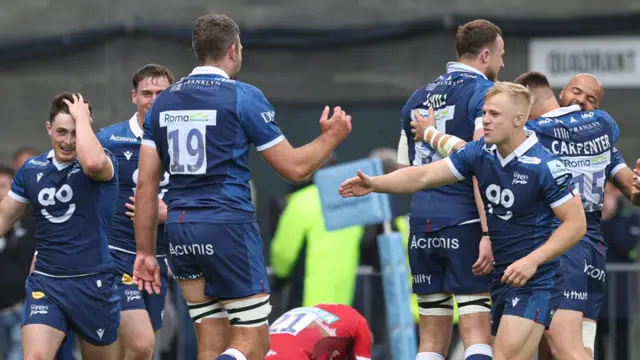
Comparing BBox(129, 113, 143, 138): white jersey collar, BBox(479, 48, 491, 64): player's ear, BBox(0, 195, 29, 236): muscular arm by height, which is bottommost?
BBox(0, 195, 29, 236): muscular arm

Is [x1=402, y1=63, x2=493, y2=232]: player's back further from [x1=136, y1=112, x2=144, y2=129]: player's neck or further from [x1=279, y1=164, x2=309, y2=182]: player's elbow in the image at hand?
[x1=136, y1=112, x2=144, y2=129]: player's neck

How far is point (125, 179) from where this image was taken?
30.1 feet

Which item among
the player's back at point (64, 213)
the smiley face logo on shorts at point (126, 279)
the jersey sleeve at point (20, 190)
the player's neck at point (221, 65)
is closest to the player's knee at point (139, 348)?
the smiley face logo on shorts at point (126, 279)

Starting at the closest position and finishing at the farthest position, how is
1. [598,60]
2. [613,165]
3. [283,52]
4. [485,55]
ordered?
[485,55], [613,165], [598,60], [283,52]

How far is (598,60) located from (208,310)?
341 inches

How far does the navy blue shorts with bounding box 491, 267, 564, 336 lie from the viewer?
7402mm

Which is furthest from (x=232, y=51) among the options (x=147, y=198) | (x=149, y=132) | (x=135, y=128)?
(x=135, y=128)

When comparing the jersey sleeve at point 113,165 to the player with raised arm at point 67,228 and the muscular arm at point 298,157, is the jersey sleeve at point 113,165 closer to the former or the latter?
the player with raised arm at point 67,228

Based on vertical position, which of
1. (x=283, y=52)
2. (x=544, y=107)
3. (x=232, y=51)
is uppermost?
(x=283, y=52)

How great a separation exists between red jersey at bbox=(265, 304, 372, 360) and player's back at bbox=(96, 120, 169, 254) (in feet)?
3.67

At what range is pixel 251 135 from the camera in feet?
24.2

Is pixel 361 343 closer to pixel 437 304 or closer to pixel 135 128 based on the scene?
pixel 437 304

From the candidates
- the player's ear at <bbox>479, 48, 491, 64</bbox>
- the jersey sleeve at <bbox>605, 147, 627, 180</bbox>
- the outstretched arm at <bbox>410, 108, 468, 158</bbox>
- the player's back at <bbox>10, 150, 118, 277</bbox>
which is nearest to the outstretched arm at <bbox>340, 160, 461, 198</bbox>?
the outstretched arm at <bbox>410, 108, 468, 158</bbox>

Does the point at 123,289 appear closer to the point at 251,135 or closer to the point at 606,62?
the point at 251,135
